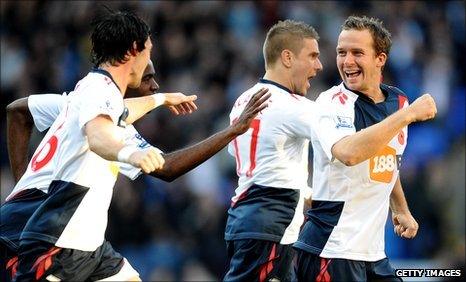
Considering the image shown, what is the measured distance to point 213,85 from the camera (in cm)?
1403

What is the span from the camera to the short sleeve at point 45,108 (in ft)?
25.6

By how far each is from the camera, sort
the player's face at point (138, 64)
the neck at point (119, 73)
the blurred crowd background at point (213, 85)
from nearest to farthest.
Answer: the neck at point (119, 73)
the player's face at point (138, 64)
the blurred crowd background at point (213, 85)

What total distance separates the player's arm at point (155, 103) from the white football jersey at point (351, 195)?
1.15 metres

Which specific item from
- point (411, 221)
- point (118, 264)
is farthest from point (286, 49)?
point (118, 264)

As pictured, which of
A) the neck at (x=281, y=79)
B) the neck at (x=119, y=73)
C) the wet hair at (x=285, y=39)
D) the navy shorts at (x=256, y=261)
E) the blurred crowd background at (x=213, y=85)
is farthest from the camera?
the blurred crowd background at (x=213, y=85)

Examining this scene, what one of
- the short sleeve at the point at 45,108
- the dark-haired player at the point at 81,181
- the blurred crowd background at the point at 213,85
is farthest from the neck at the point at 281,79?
the blurred crowd background at the point at 213,85

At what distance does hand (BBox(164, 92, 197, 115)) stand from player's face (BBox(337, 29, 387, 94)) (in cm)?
119

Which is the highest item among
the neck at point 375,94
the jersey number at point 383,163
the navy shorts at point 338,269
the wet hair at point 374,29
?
the wet hair at point 374,29

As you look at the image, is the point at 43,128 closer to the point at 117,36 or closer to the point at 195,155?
the point at 117,36

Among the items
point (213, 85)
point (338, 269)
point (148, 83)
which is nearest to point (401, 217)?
point (338, 269)

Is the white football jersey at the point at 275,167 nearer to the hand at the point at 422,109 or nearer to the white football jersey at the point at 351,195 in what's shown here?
the white football jersey at the point at 351,195

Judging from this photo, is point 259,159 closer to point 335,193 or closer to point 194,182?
point 335,193

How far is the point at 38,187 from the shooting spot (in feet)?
23.5

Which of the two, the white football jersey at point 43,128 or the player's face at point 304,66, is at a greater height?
the player's face at point 304,66
